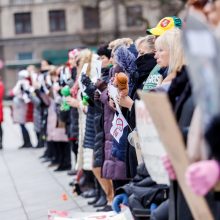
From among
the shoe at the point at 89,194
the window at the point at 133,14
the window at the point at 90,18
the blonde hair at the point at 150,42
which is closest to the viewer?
the blonde hair at the point at 150,42

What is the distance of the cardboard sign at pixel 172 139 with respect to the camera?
9.64 ft

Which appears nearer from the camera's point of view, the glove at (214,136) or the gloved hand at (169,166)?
the glove at (214,136)

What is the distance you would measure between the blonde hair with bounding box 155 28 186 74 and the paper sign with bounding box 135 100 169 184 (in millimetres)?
499

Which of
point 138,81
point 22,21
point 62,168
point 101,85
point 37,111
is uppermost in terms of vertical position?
point 22,21

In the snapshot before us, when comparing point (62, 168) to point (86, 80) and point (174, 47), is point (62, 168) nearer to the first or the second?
point (86, 80)

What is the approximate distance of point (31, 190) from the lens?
946 centimetres

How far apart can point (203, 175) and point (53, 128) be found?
8.71 metres

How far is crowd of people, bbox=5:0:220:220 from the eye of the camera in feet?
10.3

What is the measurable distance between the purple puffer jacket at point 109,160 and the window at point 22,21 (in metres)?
45.5

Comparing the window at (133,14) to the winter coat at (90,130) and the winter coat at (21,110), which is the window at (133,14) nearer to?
the winter coat at (21,110)

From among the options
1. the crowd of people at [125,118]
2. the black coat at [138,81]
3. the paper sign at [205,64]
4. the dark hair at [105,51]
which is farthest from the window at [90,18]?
the paper sign at [205,64]

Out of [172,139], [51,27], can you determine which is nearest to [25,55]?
[51,27]

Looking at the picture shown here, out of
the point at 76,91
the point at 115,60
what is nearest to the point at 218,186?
the point at 115,60

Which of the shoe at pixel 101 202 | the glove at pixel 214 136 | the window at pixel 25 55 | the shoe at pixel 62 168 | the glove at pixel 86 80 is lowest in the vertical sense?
the window at pixel 25 55
